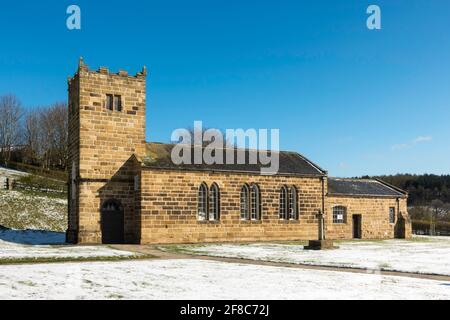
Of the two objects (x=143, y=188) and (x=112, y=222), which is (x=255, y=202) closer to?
(x=143, y=188)

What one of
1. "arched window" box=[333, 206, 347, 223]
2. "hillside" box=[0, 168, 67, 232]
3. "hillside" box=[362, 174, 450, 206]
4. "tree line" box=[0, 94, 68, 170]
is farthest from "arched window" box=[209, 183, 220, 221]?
"hillside" box=[362, 174, 450, 206]

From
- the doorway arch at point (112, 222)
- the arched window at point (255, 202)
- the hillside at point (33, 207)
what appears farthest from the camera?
the hillside at point (33, 207)

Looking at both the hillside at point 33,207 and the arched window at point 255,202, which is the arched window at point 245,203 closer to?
the arched window at point 255,202

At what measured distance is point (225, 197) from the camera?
114 feet

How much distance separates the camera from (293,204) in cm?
3803

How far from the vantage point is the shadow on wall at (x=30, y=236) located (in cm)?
3291

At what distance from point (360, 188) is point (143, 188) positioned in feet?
66.2

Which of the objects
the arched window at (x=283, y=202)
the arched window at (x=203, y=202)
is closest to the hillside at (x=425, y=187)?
the arched window at (x=283, y=202)

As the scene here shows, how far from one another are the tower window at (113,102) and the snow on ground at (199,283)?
1662 centimetres

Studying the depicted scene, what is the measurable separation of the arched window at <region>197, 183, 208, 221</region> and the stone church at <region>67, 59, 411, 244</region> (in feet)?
0.22

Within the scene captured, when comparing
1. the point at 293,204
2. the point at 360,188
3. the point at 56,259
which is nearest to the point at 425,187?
the point at 360,188
